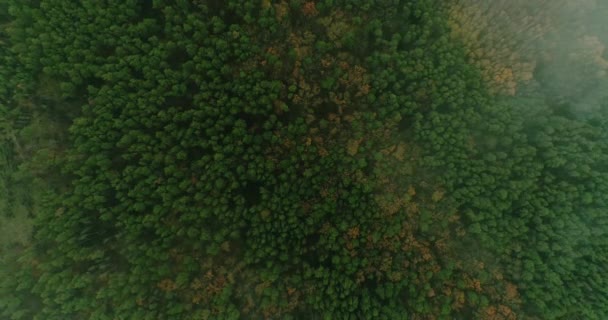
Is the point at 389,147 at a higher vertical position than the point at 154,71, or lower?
lower

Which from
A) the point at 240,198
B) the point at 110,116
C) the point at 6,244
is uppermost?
the point at 110,116

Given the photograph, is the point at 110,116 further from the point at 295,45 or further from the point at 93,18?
the point at 295,45

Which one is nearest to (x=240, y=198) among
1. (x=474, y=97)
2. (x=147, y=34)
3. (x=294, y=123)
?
(x=294, y=123)

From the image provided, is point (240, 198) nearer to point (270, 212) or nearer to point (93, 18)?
point (270, 212)

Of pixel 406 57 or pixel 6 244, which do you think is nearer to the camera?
pixel 6 244

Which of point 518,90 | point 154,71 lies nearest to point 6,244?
point 154,71

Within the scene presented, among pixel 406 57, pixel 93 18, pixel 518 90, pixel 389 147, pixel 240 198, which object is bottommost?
pixel 240 198
